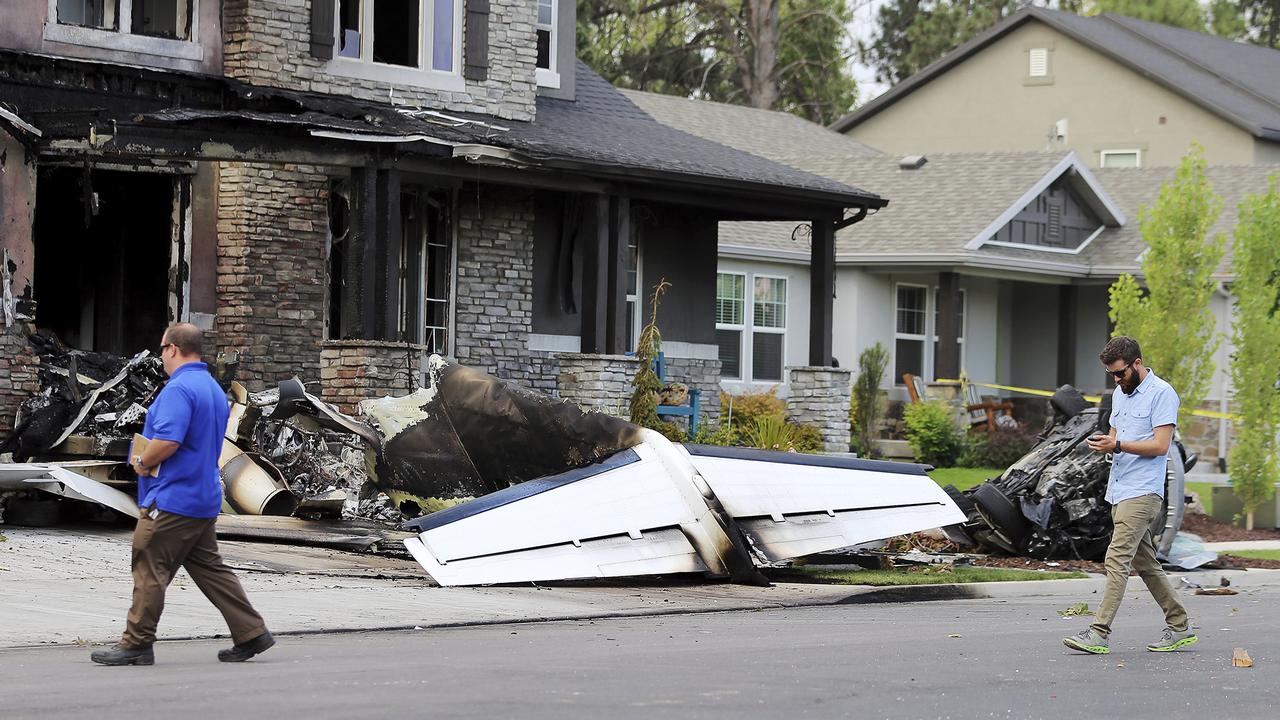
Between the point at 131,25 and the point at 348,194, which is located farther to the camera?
the point at 348,194

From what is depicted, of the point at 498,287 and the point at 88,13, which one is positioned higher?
the point at 88,13

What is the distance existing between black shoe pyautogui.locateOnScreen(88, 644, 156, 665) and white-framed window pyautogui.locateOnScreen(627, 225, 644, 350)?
15615 mm

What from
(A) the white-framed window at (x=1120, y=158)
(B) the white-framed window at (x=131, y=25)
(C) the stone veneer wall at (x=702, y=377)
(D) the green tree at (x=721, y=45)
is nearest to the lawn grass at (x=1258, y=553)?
(C) the stone veneer wall at (x=702, y=377)

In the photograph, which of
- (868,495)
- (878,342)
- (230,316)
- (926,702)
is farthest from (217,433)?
(878,342)

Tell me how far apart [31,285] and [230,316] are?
2440mm

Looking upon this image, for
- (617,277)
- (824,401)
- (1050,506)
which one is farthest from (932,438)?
(1050,506)

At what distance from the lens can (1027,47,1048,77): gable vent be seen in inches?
1743

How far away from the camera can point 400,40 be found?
22.4 meters

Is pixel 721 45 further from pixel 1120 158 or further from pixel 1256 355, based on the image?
pixel 1256 355

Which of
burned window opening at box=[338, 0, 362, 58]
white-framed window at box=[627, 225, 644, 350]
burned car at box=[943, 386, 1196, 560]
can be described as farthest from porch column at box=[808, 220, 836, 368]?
burned window opening at box=[338, 0, 362, 58]

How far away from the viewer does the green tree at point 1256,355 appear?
21.7m

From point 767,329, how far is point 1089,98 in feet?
53.8

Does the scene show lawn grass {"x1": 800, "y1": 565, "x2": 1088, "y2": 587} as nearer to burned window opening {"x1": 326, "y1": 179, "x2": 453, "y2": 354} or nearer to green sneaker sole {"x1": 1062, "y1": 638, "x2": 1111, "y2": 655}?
green sneaker sole {"x1": 1062, "y1": 638, "x2": 1111, "y2": 655}

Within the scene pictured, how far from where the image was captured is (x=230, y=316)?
20.0 metres
